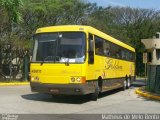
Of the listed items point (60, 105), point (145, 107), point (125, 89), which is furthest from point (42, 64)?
point (125, 89)

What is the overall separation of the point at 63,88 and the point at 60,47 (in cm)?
174

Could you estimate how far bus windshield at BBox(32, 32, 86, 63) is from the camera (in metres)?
17.3

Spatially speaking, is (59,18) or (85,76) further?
(59,18)

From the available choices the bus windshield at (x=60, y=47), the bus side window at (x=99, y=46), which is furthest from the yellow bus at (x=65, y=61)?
the bus side window at (x=99, y=46)

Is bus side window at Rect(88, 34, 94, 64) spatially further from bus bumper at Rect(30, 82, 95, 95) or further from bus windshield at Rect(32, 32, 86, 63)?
bus bumper at Rect(30, 82, 95, 95)

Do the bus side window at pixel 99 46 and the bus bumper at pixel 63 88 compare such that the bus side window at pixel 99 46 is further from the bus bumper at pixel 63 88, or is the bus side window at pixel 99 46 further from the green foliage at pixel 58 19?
the green foliage at pixel 58 19

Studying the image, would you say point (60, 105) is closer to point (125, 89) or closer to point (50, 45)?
point (50, 45)

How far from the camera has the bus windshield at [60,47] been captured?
1727cm

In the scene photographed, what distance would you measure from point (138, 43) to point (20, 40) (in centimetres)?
3133

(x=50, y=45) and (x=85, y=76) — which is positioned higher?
(x=50, y=45)

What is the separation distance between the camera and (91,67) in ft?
59.2

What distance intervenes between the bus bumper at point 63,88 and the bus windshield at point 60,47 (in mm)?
1032

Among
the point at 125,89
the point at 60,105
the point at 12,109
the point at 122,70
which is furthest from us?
the point at 125,89

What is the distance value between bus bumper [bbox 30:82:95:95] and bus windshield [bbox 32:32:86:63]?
103 cm
